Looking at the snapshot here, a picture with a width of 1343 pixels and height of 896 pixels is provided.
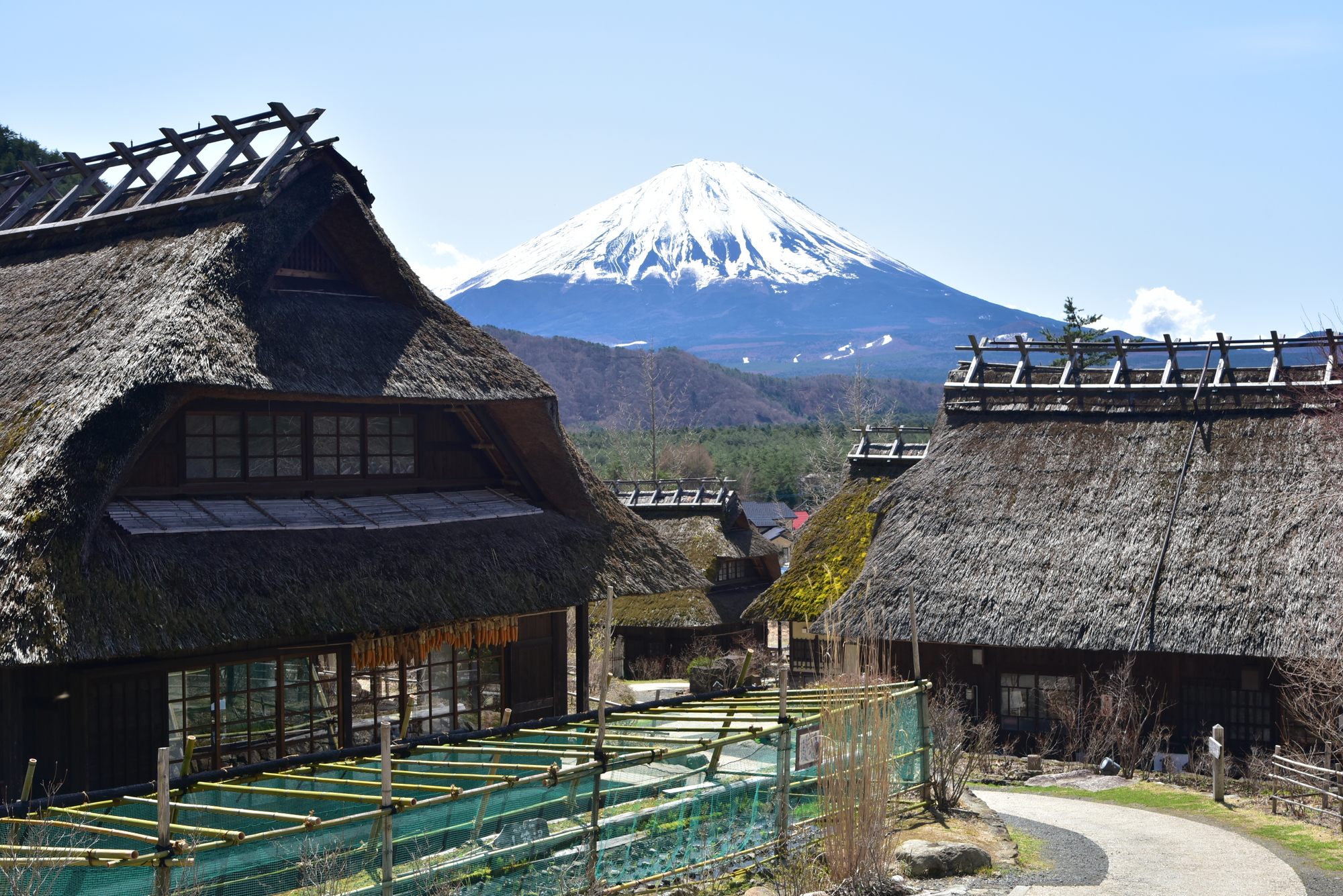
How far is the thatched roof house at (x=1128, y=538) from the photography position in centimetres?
1847

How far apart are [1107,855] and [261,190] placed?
11.5 m

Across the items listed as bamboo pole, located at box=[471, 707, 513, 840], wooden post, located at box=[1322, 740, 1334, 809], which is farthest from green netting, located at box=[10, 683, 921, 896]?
wooden post, located at box=[1322, 740, 1334, 809]

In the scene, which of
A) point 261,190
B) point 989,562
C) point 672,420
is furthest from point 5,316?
point 672,420

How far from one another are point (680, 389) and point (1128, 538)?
114 meters

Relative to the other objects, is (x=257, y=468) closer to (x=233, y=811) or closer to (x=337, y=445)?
(x=337, y=445)

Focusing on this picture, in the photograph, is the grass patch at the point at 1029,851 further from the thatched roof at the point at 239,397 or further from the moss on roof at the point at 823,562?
the moss on roof at the point at 823,562

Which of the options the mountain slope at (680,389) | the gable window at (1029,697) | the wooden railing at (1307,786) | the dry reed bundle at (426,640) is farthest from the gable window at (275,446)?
the mountain slope at (680,389)

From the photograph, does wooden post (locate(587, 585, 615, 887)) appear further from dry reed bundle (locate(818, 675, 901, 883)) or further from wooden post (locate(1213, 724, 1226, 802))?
wooden post (locate(1213, 724, 1226, 802))

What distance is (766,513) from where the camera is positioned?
217 ft

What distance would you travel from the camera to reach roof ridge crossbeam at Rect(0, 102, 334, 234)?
15.0 metres

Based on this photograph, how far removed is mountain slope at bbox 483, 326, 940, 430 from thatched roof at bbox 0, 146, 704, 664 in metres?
95.1

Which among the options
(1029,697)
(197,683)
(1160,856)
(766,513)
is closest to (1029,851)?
(1160,856)

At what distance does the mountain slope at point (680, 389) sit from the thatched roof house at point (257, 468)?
9494 centimetres

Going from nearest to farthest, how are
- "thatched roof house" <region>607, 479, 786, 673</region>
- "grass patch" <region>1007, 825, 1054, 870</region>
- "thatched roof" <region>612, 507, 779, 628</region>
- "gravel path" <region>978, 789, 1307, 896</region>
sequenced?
"gravel path" <region>978, 789, 1307, 896</region>
"grass patch" <region>1007, 825, 1054, 870</region>
"thatched roof" <region>612, 507, 779, 628</region>
"thatched roof house" <region>607, 479, 786, 673</region>
